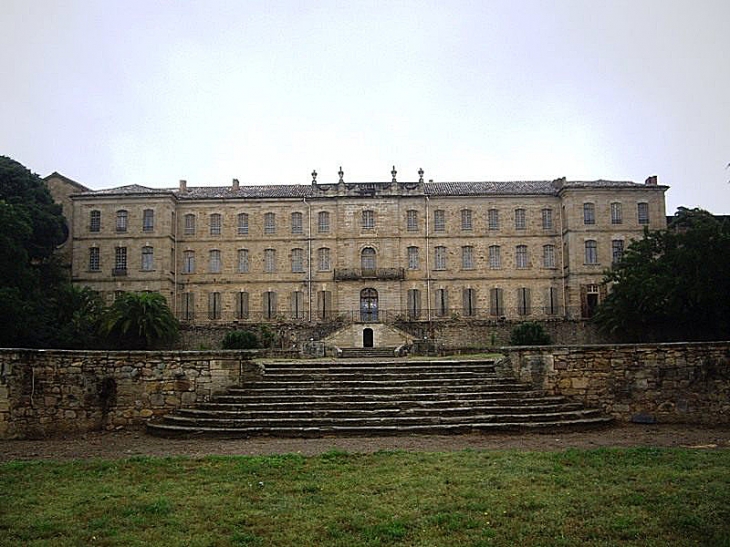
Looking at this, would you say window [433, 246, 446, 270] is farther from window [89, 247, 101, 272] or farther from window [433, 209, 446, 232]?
window [89, 247, 101, 272]

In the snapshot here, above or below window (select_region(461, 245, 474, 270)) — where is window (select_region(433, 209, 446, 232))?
above

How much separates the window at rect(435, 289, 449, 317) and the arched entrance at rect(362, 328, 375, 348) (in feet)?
27.1

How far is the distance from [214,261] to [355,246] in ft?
30.8

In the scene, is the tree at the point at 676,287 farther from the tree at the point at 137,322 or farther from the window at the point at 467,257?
the tree at the point at 137,322

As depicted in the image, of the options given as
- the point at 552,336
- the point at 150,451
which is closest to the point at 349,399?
the point at 150,451

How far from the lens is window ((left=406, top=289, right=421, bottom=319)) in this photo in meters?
46.5

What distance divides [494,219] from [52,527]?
42.1m

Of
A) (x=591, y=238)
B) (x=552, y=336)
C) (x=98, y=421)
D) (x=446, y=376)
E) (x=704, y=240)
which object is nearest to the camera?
(x=98, y=421)

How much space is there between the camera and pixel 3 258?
1270 inches

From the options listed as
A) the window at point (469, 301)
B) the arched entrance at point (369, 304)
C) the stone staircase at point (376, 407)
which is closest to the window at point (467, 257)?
the window at point (469, 301)

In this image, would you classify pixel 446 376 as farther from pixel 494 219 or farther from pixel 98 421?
pixel 494 219

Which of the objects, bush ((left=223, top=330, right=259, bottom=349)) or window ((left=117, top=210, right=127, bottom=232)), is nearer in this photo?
bush ((left=223, top=330, right=259, bottom=349))

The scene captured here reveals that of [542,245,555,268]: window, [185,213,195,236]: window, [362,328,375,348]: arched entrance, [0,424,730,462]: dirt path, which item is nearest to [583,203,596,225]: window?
[542,245,555,268]: window

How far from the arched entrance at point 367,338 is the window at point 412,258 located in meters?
8.67
